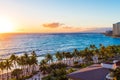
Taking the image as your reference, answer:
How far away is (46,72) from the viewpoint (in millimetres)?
58219

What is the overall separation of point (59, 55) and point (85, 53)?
10.8 meters

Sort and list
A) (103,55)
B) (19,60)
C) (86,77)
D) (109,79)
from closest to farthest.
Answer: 1. (109,79)
2. (86,77)
3. (19,60)
4. (103,55)

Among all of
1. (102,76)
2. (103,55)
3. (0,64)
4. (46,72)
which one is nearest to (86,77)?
(102,76)

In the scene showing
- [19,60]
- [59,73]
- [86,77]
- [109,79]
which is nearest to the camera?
[109,79]

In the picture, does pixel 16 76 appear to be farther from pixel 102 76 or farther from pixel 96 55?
pixel 96 55

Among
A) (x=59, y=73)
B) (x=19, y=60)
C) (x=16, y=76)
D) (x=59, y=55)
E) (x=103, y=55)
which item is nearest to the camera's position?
(x=59, y=73)

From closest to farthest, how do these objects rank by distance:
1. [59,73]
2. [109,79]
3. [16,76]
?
[109,79], [59,73], [16,76]

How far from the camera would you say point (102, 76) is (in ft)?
105

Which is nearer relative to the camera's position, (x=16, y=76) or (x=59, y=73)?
(x=59, y=73)

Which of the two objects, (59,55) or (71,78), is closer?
(71,78)

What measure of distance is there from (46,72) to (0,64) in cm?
1397

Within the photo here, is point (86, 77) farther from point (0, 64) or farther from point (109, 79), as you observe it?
point (0, 64)

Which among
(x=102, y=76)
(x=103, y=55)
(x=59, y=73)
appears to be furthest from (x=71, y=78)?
(x=103, y=55)

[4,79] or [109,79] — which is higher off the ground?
[109,79]
